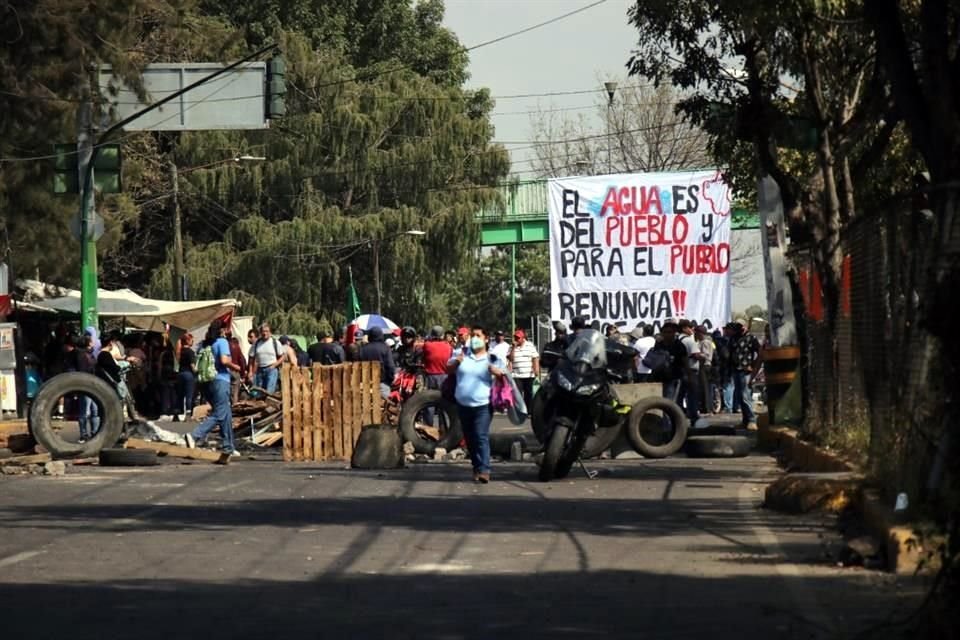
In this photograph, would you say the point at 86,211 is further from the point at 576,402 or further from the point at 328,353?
the point at 576,402

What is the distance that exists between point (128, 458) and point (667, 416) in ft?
21.5

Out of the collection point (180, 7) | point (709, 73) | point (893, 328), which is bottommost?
point (893, 328)

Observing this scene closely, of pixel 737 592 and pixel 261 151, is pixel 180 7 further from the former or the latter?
pixel 737 592

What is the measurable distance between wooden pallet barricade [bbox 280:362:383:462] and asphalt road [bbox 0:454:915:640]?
4.89 metres

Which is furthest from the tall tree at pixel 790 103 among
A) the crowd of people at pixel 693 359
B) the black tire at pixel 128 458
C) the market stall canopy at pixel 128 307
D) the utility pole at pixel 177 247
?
the utility pole at pixel 177 247

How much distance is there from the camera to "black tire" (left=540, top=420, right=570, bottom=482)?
18.3m

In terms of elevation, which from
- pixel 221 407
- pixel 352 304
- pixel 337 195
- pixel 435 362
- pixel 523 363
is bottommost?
pixel 221 407

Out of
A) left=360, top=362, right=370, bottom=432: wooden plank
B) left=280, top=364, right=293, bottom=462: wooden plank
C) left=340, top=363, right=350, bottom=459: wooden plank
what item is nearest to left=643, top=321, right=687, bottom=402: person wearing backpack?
left=360, top=362, right=370, bottom=432: wooden plank

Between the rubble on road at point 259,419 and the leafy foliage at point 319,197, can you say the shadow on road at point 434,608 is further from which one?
the leafy foliage at point 319,197

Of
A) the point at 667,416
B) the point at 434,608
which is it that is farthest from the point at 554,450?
the point at 434,608

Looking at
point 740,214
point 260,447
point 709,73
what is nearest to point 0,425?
point 260,447

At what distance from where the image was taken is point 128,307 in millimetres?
42500

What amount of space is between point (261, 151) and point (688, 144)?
14.8m

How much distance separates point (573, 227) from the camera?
108ft
